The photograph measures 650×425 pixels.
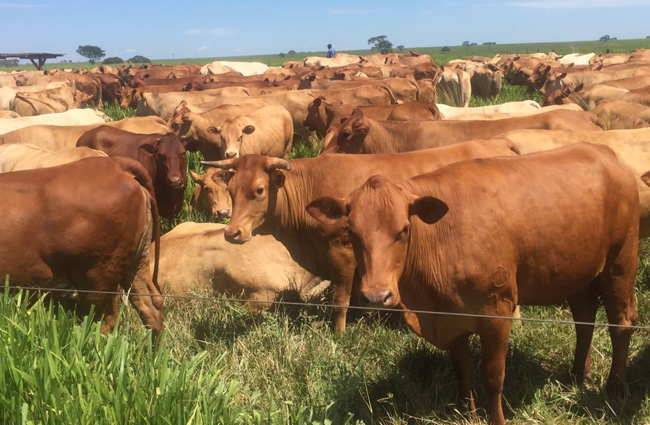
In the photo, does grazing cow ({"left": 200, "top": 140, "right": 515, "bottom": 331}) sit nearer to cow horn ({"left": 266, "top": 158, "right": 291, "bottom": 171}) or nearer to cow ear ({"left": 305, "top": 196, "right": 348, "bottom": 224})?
cow horn ({"left": 266, "top": 158, "right": 291, "bottom": 171})

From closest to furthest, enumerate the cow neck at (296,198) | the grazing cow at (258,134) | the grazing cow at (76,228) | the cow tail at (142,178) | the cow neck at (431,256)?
the cow neck at (431,256) < the grazing cow at (76,228) < the cow tail at (142,178) < the cow neck at (296,198) < the grazing cow at (258,134)

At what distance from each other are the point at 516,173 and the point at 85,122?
13.4 m

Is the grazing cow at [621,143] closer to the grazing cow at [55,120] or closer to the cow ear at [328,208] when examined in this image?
the cow ear at [328,208]

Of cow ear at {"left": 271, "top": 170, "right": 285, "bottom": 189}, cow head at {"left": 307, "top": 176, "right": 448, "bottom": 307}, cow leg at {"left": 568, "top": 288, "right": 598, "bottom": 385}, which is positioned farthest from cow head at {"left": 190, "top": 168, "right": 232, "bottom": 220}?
cow head at {"left": 307, "top": 176, "right": 448, "bottom": 307}

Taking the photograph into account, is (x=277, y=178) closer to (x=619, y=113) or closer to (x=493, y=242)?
(x=493, y=242)

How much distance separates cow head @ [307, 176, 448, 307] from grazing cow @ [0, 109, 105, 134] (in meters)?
11.7

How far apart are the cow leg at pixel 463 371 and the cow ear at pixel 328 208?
120 centimetres

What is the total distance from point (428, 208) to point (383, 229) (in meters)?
0.31

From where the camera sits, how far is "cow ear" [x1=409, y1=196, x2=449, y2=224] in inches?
159

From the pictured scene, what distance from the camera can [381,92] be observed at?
1912cm

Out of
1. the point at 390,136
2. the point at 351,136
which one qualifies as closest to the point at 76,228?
the point at 351,136

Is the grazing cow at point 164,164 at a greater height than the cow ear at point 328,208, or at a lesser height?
lesser

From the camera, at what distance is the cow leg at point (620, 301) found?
4.78m

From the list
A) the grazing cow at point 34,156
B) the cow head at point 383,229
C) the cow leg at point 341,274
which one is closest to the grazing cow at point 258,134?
the grazing cow at point 34,156
